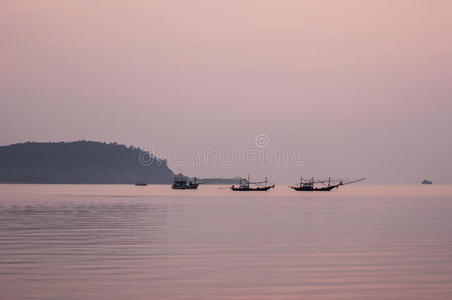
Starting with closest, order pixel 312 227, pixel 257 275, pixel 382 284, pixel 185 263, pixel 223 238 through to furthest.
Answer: pixel 382 284, pixel 257 275, pixel 185 263, pixel 223 238, pixel 312 227

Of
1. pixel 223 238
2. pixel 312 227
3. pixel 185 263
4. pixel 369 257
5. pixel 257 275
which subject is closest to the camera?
pixel 257 275

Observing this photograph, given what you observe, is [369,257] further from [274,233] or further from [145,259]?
[274,233]

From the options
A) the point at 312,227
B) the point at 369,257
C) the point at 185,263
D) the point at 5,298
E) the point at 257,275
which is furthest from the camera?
the point at 312,227

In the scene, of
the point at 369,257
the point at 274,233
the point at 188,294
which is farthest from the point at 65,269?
the point at 274,233

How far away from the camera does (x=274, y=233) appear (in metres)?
52.1

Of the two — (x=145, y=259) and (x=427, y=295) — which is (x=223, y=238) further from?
(x=427, y=295)

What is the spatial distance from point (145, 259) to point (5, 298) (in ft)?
37.8

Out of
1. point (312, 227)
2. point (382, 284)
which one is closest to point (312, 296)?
point (382, 284)

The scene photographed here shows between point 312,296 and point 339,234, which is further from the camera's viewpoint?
point 339,234

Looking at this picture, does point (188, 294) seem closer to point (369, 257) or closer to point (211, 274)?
point (211, 274)

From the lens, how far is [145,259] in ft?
111

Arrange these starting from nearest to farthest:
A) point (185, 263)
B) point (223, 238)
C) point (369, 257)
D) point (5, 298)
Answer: point (5, 298) → point (185, 263) → point (369, 257) → point (223, 238)

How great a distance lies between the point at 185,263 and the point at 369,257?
9.87 metres

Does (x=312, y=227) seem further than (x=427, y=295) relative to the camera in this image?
Yes
